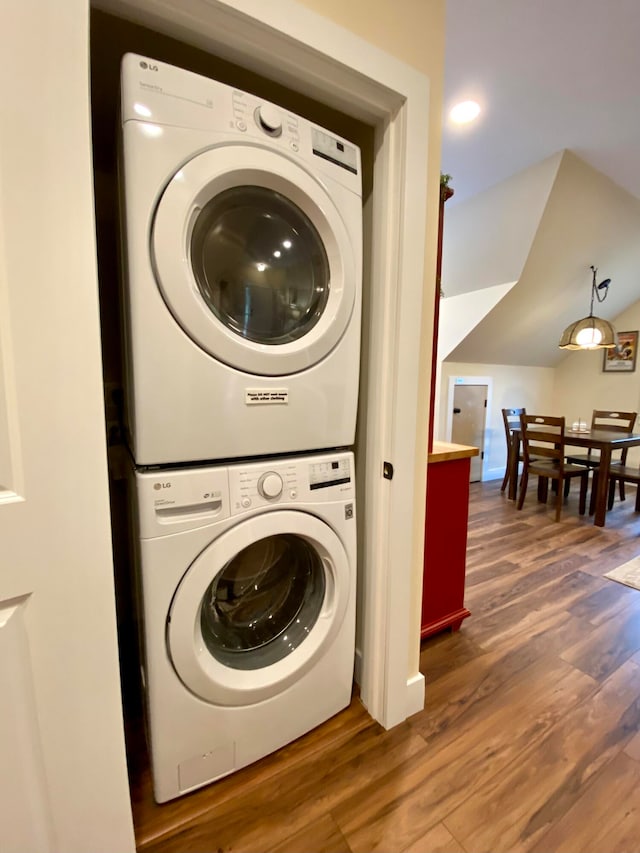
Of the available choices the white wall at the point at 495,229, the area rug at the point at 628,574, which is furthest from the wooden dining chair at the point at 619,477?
the white wall at the point at 495,229

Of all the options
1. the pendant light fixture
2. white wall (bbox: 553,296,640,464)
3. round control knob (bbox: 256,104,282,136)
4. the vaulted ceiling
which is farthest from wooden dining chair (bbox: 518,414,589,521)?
round control knob (bbox: 256,104,282,136)

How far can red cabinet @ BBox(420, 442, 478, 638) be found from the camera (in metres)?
1.53

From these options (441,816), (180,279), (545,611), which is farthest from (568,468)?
(180,279)

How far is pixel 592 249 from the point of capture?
10.7 ft

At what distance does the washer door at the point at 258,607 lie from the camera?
0.88 meters

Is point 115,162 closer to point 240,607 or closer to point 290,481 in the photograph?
point 290,481

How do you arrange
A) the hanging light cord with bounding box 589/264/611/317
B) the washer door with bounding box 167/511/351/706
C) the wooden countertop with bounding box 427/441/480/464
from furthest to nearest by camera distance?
the hanging light cord with bounding box 589/264/611/317
the wooden countertop with bounding box 427/441/480/464
the washer door with bounding box 167/511/351/706

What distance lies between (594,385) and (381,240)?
5.10 metres

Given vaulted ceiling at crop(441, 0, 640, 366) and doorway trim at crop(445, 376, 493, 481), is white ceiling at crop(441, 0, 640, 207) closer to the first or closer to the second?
vaulted ceiling at crop(441, 0, 640, 366)

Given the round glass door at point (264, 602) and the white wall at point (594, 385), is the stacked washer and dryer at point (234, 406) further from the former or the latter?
the white wall at point (594, 385)

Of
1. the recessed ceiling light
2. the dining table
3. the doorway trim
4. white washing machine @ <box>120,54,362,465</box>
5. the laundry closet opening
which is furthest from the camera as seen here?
the doorway trim

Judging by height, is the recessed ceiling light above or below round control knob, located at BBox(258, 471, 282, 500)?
above

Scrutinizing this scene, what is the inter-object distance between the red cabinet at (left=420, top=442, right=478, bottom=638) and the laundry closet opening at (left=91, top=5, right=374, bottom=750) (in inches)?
17.4

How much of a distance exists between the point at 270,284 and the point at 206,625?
938mm
